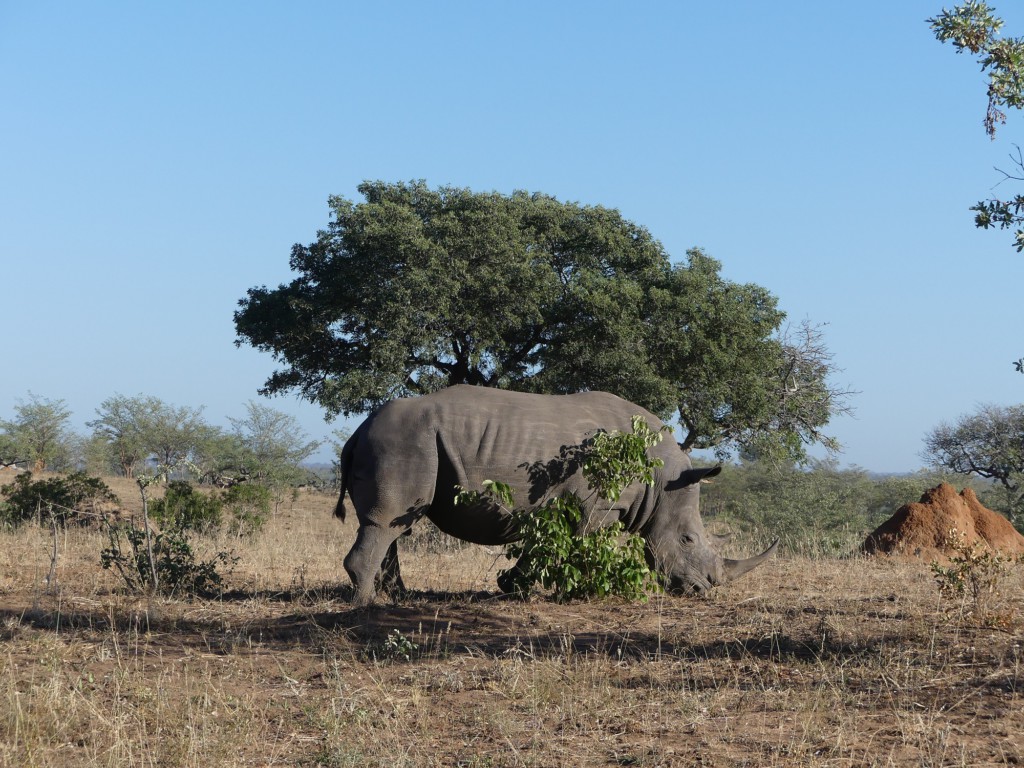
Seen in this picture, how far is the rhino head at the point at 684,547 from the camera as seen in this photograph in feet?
32.4

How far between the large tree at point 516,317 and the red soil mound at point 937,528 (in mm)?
4974

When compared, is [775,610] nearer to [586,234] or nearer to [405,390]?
[405,390]

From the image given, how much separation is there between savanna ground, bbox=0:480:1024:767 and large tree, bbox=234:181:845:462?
8.69 metres

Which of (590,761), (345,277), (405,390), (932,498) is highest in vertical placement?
(345,277)

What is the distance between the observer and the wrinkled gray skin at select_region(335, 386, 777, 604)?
29.7 feet

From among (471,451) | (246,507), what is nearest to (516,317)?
Answer: (246,507)

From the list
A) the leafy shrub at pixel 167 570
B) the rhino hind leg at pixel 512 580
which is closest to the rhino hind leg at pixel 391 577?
the rhino hind leg at pixel 512 580

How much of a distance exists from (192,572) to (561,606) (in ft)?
11.8

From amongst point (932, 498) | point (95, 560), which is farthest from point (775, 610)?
point (95, 560)

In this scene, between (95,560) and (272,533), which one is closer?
(95,560)

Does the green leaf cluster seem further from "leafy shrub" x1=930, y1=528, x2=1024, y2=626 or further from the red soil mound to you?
the red soil mound

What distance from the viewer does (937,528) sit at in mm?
13664

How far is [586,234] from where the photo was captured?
20359mm

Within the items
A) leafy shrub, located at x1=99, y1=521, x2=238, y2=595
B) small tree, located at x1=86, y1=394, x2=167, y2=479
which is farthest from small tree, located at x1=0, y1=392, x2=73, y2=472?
leafy shrub, located at x1=99, y1=521, x2=238, y2=595
